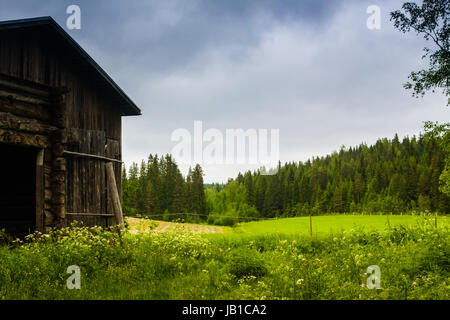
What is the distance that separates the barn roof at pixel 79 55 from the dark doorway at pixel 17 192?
4.06 m

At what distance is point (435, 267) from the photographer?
822cm

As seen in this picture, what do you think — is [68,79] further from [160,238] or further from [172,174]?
[172,174]

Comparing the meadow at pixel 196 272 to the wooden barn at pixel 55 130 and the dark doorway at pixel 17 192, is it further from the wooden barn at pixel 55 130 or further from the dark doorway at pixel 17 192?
the dark doorway at pixel 17 192

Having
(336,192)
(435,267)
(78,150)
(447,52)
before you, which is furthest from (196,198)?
(435,267)

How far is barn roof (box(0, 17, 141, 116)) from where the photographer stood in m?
10.8

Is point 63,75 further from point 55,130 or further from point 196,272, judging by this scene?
point 196,272

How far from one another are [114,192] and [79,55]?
17.6 feet

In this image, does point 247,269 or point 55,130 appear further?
point 55,130

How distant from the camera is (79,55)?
42.7ft

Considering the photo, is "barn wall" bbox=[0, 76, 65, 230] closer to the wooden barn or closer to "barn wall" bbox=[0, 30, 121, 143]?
the wooden barn

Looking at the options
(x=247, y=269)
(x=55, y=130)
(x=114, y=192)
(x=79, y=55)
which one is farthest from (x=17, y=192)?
(x=247, y=269)

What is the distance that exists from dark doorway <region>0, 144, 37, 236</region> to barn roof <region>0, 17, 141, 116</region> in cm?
406

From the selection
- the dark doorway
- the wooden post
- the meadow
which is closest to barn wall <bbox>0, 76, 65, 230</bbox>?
the meadow
